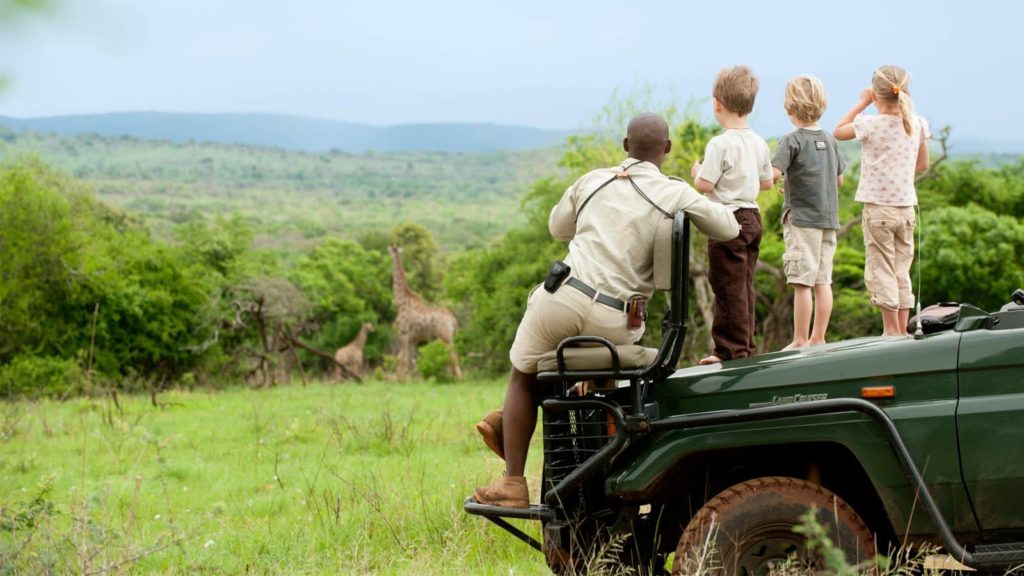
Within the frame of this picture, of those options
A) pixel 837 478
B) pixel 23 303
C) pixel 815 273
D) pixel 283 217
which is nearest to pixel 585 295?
pixel 837 478

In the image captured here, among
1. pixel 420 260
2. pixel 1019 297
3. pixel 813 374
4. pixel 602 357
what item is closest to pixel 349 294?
pixel 420 260

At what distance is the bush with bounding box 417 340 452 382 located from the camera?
26464 millimetres

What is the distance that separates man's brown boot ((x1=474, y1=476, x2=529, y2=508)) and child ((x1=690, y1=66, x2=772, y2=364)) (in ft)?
4.21

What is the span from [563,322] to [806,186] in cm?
208

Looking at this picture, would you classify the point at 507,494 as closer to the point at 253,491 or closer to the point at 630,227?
the point at 630,227

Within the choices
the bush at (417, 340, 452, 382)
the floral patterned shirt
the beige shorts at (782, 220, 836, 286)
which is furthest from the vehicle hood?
the bush at (417, 340, 452, 382)

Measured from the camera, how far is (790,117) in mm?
6773

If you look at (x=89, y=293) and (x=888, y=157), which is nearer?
(x=888, y=157)

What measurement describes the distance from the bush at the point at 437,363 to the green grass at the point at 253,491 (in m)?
8.27

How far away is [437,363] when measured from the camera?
26578 mm

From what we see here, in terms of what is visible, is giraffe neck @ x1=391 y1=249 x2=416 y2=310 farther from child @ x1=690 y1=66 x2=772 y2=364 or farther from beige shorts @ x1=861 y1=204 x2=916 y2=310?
child @ x1=690 y1=66 x2=772 y2=364

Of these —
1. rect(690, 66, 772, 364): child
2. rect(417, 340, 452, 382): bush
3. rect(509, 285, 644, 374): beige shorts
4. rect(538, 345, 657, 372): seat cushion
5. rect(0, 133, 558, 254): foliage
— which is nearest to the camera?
rect(538, 345, 657, 372): seat cushion

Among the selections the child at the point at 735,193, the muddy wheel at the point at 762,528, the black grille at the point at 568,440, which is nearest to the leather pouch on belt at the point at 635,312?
the black grille at the point at 568,440

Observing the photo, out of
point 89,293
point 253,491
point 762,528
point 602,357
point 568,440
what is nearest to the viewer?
point 762,528
